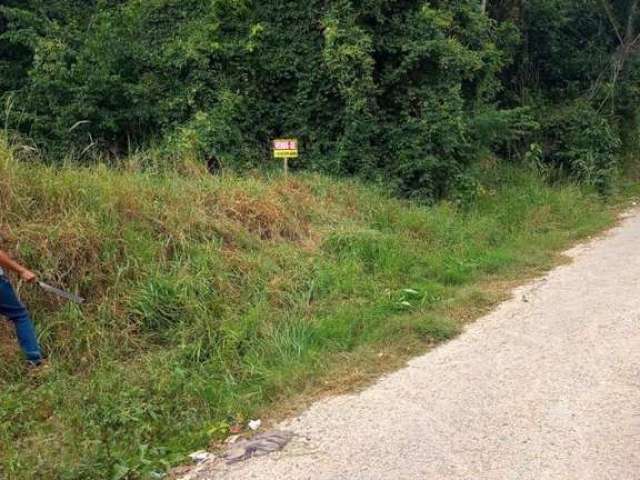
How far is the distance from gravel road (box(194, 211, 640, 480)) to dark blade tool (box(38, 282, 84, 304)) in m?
2.23

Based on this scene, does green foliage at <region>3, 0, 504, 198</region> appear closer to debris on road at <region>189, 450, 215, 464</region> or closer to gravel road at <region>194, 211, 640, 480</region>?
gravel road at <region>194, 211, 640, 480</region>

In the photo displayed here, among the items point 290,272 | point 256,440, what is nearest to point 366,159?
point 290,272

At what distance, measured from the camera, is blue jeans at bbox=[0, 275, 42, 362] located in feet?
16.7

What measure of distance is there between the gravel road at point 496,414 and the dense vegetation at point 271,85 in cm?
556

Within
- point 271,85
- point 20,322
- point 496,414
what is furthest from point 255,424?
point 271,85

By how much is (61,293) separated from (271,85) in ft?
24.5

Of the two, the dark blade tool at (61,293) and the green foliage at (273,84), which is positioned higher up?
the green foliage at (273,84)

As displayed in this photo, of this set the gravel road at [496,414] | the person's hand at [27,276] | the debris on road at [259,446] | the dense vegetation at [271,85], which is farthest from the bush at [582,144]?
the person's hand at [27,276]

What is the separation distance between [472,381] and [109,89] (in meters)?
9.57

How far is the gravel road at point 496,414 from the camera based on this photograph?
12.1 feet

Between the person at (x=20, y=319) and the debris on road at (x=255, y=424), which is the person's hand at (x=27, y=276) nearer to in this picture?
the person at (x=20, y=319)

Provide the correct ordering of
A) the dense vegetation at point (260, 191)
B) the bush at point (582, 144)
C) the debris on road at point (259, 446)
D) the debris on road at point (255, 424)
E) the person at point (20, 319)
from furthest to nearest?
the bush at point (582, 144) < the person at point (20, 319) < the dense vegetation at point (260, 191) < the debris on road at point (255, 424) < the debris on road at point (259, 446)

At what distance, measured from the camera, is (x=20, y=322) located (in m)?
5.10

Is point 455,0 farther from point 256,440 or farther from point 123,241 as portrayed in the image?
point 256,440
